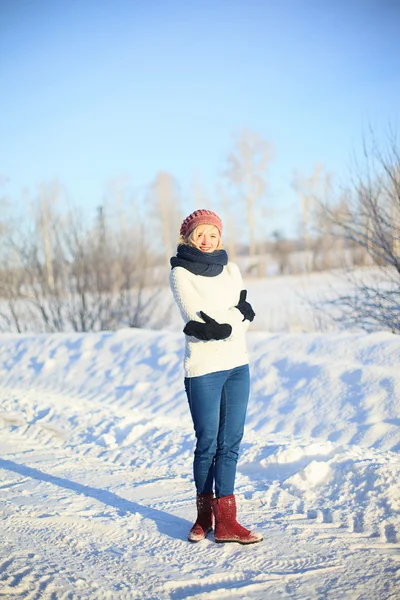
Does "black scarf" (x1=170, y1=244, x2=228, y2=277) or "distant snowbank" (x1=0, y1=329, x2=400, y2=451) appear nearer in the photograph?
"black scarf" (x1=170, y1=244, x2=228, y2=277)

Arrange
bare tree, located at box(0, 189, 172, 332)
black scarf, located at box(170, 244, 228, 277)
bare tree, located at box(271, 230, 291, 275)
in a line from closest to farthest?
1. black scarf, located at box(170, 244, 228, 277)
2. bare tree, located at box(0, 189, 172, 332)
3. bare tree, located at box(271, 230, 291, 275)

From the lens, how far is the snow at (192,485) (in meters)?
2.77

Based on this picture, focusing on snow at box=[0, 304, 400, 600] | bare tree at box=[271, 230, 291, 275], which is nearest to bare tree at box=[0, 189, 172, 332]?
snow at box=[0, 304, 400, 600]

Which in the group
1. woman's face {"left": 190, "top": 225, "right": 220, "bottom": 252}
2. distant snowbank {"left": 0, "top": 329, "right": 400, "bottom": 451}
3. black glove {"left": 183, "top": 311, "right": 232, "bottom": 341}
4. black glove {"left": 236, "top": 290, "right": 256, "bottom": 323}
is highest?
woman's face {"left": 190, "top": 225, "right": 220, "bottom": 252}

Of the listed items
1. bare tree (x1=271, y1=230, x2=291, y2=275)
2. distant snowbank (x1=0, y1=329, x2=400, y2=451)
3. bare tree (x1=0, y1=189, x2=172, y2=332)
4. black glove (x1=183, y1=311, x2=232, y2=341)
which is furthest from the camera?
bare tree (x1=271, y1=230, x2=291, y2=275)

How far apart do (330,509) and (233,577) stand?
106cm

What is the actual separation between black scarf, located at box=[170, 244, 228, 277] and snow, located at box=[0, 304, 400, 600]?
5.09 feet

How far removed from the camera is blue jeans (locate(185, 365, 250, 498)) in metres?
3.16

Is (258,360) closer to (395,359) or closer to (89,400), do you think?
(395,359)

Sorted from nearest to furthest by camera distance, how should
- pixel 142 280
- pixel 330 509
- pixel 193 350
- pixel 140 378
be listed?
pixel 193 350, pixel 330 509, pixel 140 378, pixel 142 280

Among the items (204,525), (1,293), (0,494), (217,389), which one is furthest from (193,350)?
(1,293)

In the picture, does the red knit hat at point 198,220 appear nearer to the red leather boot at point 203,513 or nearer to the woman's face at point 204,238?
the woman's face at point 204,238

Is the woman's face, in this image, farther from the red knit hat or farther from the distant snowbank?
the distant snowbank

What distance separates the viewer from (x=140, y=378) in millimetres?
8383
